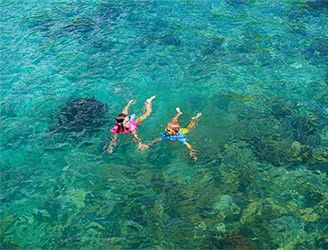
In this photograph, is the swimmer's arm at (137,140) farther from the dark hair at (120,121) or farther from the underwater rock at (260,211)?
the underwater rock at (260,211)

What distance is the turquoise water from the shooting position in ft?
49.2

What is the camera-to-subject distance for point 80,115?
20031mm

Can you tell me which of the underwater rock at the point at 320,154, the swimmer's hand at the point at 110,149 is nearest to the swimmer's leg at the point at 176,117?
the swimmer's hand at the point at 110,149

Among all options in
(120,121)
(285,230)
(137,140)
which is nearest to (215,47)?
(137,140)

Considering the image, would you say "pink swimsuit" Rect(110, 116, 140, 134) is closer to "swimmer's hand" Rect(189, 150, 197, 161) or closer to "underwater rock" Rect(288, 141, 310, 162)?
"swimmer's hand" Rect(189, 150, 197, 161)

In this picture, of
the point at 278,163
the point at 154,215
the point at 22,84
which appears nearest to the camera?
the point at 154,215

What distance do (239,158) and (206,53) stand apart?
930 cm

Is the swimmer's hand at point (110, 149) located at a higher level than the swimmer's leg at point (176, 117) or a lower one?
lower

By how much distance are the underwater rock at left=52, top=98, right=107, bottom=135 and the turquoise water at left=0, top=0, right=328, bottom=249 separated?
0.34 feet

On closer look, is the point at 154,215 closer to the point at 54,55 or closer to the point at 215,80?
the point at 215,80

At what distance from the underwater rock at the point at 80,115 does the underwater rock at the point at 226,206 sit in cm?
731

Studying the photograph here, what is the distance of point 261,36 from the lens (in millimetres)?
26219

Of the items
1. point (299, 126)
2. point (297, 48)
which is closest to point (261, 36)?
point (297, 48)

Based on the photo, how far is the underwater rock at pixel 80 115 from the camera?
1939 cm
